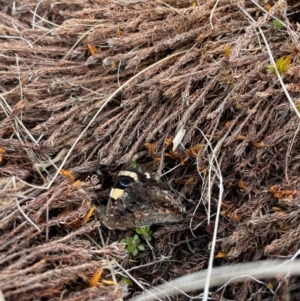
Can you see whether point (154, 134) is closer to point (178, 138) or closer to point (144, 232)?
point (178, 138)

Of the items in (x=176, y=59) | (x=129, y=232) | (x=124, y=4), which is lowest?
(x=129, y=232)

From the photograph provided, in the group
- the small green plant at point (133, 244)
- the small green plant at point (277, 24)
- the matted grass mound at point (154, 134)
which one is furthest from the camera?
the small green plant at point (277, 24)

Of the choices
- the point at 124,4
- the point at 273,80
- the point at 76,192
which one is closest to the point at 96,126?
the point at 76,192

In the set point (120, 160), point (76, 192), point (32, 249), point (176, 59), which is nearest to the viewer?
point (32, 249)

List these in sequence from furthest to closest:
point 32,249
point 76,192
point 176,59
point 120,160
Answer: point 176,59, point 120,160, point 76,192, point 32,249

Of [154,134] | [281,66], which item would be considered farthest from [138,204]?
[281,66]

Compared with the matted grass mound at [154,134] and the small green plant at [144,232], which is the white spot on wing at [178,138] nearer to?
the matted grass mound at [154,134]

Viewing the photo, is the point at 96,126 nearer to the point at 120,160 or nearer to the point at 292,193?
the point at 120,160

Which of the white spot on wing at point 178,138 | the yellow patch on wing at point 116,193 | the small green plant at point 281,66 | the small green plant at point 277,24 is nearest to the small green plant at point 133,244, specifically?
the yellow patch on wing at point 116,193
